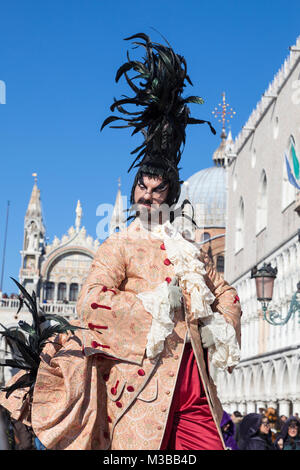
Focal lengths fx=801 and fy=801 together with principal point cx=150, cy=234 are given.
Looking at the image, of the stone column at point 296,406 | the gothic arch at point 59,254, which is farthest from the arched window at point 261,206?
the gothic arch at point 59,254

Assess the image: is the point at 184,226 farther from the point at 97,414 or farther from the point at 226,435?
the point at 226,435

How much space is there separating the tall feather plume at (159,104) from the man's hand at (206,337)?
2.31 ft

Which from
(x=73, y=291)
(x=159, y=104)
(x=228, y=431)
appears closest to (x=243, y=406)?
(x=228, y=431)

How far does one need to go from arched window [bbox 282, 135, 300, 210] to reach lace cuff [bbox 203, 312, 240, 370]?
19653mm

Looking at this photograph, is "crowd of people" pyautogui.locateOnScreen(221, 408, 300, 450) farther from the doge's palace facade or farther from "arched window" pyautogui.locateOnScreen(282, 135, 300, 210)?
"arched window" pyautogui.locateOnScreen(282, 135, 300, 210)

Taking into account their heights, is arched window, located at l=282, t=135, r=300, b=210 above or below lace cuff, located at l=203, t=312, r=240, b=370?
above

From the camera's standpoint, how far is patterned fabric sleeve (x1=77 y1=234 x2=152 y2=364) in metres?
3.02

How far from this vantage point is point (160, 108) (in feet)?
11.2

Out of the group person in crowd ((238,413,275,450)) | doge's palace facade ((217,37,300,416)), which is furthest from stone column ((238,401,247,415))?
person in crowd ((238,413,275,450))

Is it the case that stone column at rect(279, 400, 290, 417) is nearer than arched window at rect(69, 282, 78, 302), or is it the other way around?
stone column at rect(279, 400, 290, 417)

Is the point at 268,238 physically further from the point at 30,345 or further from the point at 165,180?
the point at 30,345

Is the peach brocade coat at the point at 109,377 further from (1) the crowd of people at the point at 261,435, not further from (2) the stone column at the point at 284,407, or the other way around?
(2) the stone column at the point at 284,407

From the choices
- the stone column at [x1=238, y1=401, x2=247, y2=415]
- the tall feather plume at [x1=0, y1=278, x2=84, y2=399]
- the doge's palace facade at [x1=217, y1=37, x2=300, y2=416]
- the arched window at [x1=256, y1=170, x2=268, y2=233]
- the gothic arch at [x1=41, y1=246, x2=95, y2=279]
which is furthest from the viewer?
the gothic arch at [x1=41, y1=246, x2=95, y2=279]

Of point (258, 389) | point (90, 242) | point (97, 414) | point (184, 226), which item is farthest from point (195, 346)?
point (90, 242)
